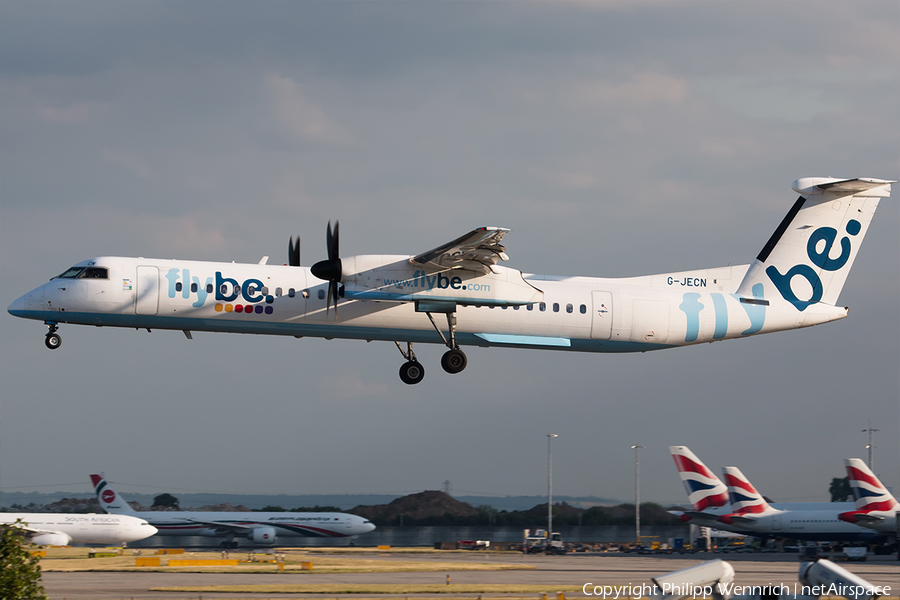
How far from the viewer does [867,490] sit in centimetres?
4481

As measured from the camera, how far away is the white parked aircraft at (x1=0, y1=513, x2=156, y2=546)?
44.4 metres

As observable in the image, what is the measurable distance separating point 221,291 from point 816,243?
20.2m

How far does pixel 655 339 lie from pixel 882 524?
25.3m

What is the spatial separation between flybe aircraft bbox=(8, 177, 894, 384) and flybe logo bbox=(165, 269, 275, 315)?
3 cm

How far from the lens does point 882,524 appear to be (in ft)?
145

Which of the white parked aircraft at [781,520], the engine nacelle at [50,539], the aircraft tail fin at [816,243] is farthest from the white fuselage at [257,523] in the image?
the aircraft tail fin at [816,243]

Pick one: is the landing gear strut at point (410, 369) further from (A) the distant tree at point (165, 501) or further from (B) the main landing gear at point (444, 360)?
(A) the distant tree at point (165, 501)

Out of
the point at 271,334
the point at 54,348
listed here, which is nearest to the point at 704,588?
the point at 271,334

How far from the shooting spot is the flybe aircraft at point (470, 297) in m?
24.3

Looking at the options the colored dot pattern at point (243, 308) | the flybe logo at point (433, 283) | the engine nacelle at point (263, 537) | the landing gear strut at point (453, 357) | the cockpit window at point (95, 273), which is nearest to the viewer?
the cockpit window at point (95, 273)

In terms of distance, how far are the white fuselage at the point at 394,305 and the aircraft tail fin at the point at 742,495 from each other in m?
21.8

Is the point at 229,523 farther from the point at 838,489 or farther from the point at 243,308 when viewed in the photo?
the point at 838,489

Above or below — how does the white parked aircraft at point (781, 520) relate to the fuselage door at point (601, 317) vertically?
below

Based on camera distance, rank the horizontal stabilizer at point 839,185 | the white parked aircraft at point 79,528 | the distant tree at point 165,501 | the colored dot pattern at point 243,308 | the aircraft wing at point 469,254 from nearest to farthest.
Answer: the aircraft wing at point 469,254 < the colored dot pattern at point 243,308 < the horizontal stabilizer at point 839,185 < the white parked aircraft at point 79,528 < the distant tree at point 165,501
